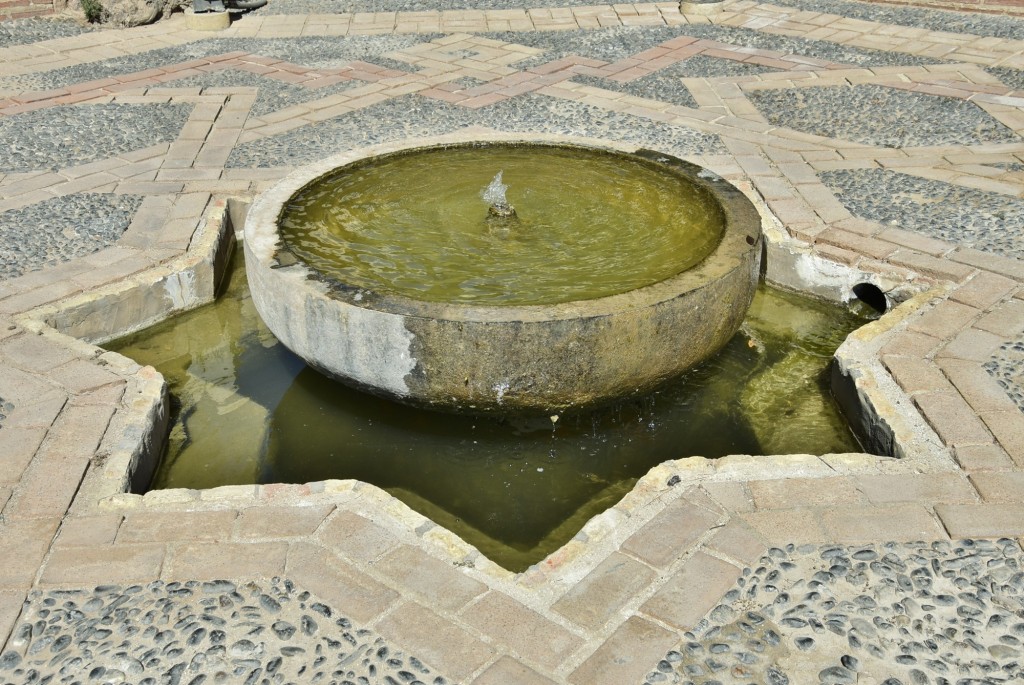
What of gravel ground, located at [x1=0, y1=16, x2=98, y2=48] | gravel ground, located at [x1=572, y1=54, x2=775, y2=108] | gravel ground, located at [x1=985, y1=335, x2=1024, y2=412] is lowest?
gravel ground, located at [x1=985, y1=335, x2=1024, y2=412]

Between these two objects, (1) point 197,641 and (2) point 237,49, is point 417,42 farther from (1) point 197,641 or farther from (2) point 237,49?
(1) point 197,641

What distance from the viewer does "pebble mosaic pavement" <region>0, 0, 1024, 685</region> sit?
2301 mm

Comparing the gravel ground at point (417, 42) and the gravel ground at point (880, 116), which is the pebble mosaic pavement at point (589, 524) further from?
the gravel ground at point (417, 42)

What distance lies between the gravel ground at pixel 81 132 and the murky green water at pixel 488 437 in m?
1.92

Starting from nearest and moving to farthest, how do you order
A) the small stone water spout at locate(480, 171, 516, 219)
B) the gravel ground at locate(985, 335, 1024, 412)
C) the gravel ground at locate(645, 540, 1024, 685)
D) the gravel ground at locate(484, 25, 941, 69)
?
1. the gravel ground at locate(645, 540, 1024, 685)
2. the gravel ground at locate(985, 335, 1024, 412)
3. the small stone water spout at locate(480, 171, 516, 219)
4. the gravel ground at locate(484, 25, 941, 69)

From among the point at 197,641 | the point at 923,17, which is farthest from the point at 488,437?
the point at 923,17

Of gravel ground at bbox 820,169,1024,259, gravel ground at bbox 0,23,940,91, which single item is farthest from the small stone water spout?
gravel ground at bbox 0,23,940,91

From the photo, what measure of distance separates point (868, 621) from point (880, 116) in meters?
4.28

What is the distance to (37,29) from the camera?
8023 mm

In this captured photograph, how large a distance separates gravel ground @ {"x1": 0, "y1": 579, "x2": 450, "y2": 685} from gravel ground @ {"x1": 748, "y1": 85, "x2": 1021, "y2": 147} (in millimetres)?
4388

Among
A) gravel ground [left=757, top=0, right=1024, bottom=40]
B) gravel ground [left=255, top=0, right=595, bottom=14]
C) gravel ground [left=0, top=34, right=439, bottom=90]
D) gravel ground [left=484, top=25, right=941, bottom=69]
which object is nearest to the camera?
gravel ground [left=0, top=34, right=439, bottom=90]

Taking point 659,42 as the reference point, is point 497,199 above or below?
above

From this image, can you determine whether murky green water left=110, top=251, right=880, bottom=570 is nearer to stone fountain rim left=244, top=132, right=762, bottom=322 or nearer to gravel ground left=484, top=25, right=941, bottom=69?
stone fountain rim left=244, top=132, right=762, bottom=322

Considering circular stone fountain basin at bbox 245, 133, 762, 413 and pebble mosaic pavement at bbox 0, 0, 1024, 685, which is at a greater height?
circular stone fountain basin at bbox 245, 133, 762, 413
